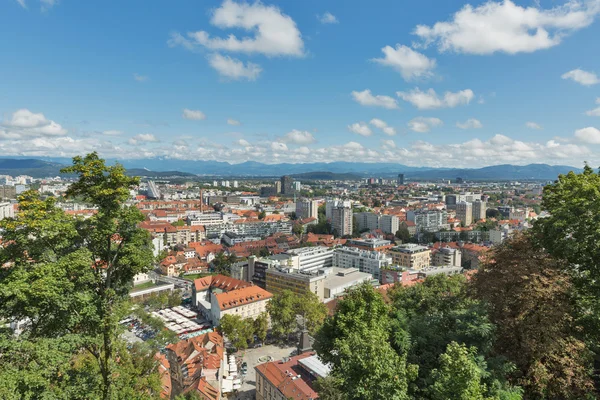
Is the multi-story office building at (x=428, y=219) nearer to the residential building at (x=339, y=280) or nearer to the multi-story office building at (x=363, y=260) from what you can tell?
the multi-story office building at (x=363, y=260)

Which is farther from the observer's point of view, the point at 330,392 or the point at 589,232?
the point at 330,392

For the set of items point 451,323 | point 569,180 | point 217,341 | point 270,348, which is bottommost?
point 270,348

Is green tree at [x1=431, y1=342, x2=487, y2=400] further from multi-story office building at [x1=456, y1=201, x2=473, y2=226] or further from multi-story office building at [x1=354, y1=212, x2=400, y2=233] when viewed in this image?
multi-story office building at [x1=456, y1=201, x2=473, y2=226]

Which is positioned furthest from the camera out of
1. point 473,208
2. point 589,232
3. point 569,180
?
point 473,208

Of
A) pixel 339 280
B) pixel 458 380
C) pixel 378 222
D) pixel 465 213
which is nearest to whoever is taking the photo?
pixel 458 380

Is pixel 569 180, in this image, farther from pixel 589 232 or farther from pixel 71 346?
pixel 71 346

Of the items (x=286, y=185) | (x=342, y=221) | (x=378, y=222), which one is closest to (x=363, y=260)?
(x=342, y=221)

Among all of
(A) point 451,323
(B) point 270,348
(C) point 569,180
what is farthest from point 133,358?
(B) point 270,348

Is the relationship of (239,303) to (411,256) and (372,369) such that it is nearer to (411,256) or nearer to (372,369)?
(411,256)
